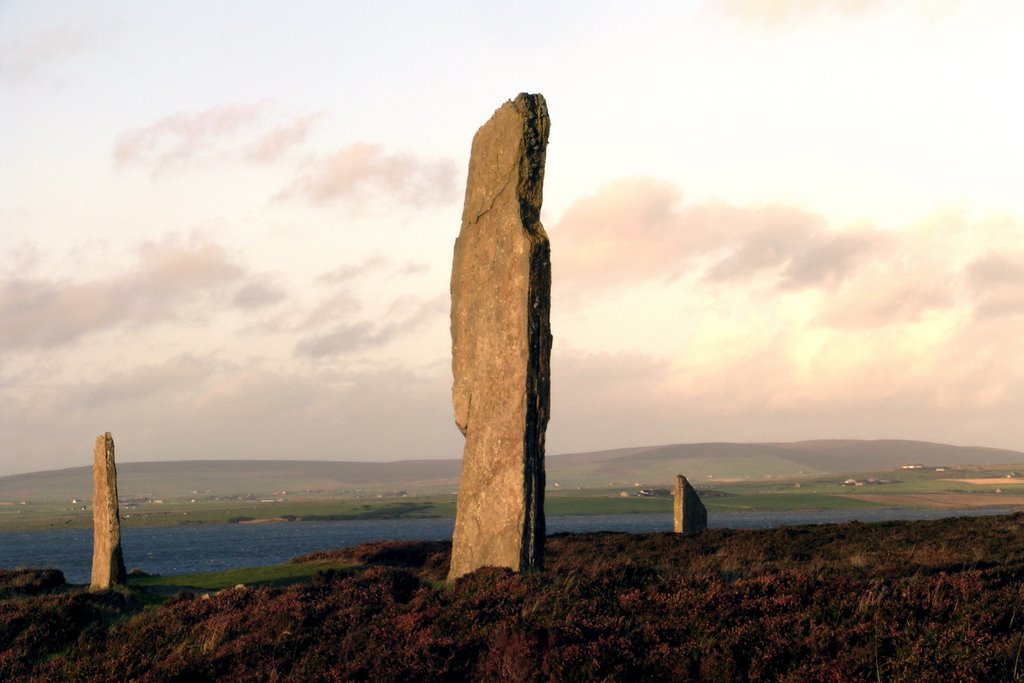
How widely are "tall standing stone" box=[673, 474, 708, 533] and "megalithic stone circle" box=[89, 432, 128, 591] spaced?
19.6 metres

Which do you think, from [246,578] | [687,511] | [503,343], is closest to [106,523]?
[246,578]

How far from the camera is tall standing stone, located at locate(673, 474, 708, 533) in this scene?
39844mm

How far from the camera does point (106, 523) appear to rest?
29.5 meters

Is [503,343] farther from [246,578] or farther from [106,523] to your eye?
[106,523]

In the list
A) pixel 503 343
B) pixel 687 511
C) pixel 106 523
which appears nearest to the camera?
pixel 503 343

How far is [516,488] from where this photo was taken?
2000 cm

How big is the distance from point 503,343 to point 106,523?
49.5ft

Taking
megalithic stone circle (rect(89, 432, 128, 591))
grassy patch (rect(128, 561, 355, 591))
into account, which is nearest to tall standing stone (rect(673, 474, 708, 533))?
grassy patch (rect(128, 561, 355, 591))

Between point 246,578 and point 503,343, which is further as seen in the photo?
point 246,578

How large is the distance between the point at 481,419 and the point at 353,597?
420 cm

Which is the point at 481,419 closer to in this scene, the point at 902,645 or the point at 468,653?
the point at 468,653

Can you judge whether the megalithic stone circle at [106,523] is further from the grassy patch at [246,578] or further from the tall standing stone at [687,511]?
the tall standing stone at [687,511]

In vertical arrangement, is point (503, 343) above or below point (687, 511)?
above

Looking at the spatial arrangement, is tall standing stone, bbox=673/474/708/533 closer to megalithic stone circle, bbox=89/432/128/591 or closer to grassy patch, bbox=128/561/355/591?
grassy patch, bbox=128/561/355/591
